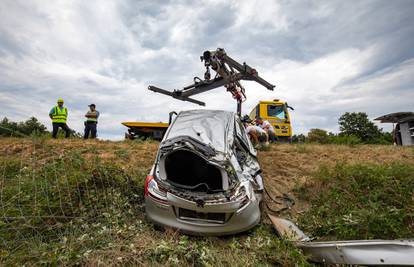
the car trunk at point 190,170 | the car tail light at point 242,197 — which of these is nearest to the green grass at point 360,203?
A: the car tail light at point 242,197

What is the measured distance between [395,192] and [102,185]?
441 centimetres

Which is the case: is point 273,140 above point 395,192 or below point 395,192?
above

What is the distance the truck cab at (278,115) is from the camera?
1023cm

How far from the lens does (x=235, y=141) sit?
3.72m

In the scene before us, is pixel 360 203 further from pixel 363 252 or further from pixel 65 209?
pixel 65 209

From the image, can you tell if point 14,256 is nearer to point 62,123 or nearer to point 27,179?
point 27,179

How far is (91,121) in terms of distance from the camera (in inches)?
334

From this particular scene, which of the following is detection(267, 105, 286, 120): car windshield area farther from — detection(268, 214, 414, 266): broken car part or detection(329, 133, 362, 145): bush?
detection(268, 214, 414, 266): broken car part

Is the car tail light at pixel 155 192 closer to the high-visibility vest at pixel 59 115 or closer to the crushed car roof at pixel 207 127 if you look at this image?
the crushed car roof at pixel 207 127

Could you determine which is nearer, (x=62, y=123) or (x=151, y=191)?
(x=151, y=191)

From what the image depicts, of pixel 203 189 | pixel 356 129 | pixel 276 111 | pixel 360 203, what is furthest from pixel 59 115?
pixel 356 129

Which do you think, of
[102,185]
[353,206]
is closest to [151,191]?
[102,185]

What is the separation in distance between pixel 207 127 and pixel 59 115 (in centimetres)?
662

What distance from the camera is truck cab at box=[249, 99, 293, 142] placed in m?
10.2
